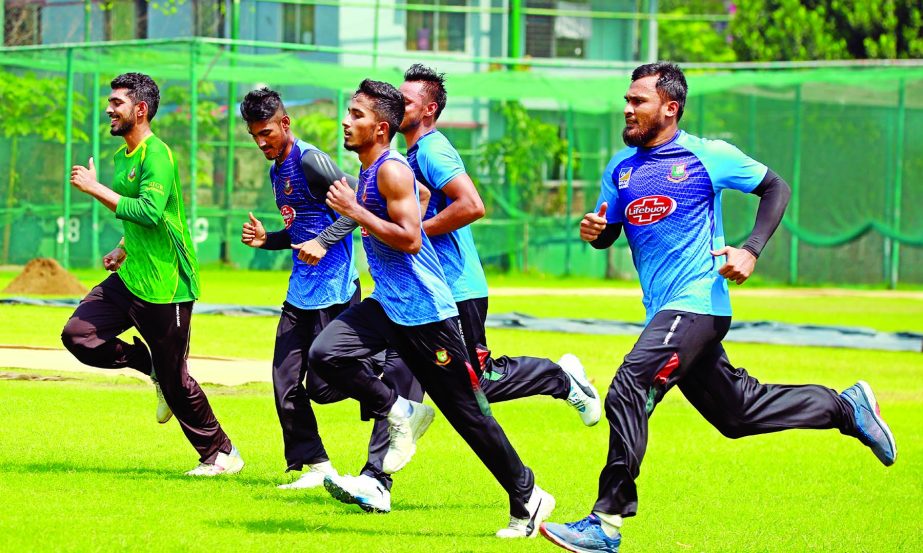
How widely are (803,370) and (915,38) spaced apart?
23.2 meters

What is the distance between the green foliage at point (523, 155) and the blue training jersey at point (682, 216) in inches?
902

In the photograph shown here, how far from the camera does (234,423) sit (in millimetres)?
10914

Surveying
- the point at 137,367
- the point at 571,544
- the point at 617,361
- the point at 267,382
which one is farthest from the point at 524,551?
the point at 617,361

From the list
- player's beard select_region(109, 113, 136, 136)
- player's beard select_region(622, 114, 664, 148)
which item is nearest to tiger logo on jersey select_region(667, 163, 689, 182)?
player's beard select_region(622, 114, 664, 148)

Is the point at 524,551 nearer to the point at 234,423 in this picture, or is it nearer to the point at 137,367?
the point at 137,367

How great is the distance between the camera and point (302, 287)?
877cm

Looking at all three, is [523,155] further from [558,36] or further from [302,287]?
[302,287]

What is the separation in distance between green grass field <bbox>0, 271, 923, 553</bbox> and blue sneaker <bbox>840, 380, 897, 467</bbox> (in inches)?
16.3

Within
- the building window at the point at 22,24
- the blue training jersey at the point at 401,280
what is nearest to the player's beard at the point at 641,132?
the blue training jersey at the point at 401,280

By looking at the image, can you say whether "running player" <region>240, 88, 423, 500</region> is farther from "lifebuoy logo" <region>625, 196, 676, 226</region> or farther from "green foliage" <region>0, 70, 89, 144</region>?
"green foliage" <region>0, 70, 89, 144</region>

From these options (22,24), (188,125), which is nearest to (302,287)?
(188,125)

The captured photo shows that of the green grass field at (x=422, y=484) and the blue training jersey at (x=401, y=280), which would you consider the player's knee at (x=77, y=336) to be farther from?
the blue training jersey at (x=401, y=280)

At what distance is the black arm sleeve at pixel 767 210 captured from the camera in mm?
7440

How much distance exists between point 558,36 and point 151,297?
115 feet
